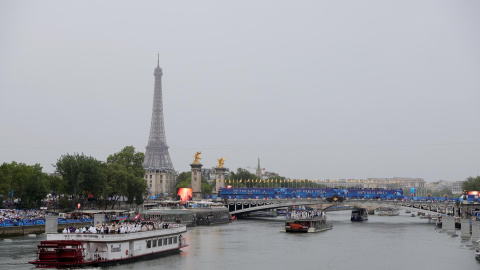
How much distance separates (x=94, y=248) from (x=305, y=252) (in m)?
23.8

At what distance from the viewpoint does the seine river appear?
53.6 metres

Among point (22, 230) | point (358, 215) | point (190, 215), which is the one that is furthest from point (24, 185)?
point (358, 215)

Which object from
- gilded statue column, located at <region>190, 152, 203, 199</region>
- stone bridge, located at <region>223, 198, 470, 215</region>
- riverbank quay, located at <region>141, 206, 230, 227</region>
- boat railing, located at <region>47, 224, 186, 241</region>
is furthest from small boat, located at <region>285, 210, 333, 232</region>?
gilded statue column, located at <region>190, 152, 203, 199</region>

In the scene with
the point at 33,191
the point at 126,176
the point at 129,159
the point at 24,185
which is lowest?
the point at 33,191

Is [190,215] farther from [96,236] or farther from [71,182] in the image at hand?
[96,236]

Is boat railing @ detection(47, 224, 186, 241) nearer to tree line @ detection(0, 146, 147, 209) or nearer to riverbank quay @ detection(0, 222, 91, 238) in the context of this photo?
riverbank quay @ detection(0, 222, 91, 238)

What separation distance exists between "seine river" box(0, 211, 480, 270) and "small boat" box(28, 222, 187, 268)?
3.45 ft

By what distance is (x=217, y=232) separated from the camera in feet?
284

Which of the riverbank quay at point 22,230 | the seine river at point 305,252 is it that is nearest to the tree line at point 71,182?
the riverbank quay at point 22,230

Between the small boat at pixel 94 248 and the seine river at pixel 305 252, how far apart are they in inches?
41.4

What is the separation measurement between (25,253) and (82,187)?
40117mm

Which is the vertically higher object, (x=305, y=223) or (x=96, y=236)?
(x=96, y=236)

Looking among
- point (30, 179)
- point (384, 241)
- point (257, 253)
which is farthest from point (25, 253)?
point (384, 241)

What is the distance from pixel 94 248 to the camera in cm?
4794
